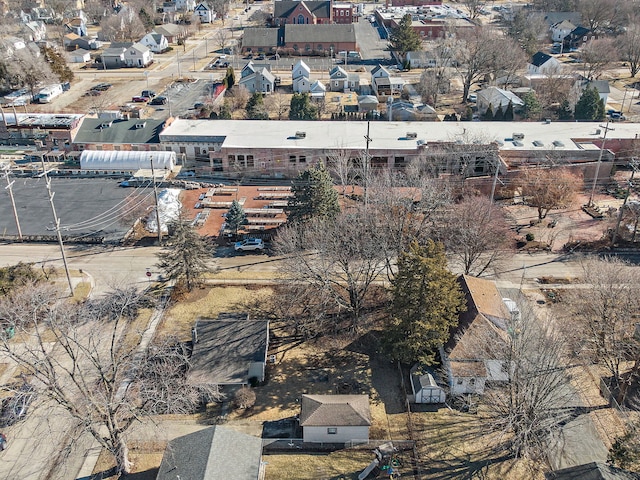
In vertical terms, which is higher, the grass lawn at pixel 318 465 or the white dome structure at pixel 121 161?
the white dome structure at pixel 121 161

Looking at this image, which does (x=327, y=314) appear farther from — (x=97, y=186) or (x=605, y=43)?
(x=605, y=43)

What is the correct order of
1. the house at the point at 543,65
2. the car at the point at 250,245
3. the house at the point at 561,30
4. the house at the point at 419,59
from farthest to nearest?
the house at the point at 561,30 < the house at the point at 419,59 < the house at the point at 543,65 < the car at the point at 250,245

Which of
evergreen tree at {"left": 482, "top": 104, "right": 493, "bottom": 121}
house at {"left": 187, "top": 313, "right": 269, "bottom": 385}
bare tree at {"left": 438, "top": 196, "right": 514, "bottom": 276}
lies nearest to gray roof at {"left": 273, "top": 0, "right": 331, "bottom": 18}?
evergreen tree at {"left": 482, "top": 104, "right": 493, "bottom": 121}

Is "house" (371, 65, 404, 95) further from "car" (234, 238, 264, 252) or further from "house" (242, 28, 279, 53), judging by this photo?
"car" (234, 238, 264, 252)

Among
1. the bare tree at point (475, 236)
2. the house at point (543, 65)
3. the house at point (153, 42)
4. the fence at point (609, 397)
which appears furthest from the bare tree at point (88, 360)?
the house at point (153, 42)

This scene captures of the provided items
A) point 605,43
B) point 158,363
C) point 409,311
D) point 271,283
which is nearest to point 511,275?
point 409,311

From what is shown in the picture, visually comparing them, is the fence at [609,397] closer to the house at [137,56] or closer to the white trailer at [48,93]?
the white trailer at [48,93]
